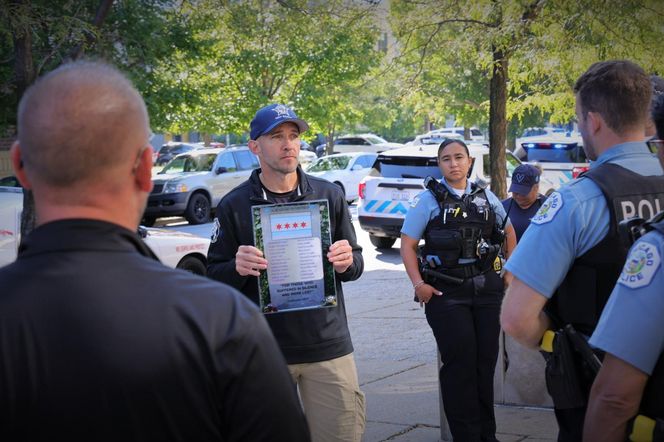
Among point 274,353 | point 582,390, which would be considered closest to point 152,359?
point 274,353

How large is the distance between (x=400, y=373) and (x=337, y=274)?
3.80 m

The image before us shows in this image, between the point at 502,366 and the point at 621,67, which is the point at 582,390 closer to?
the point at 621,67

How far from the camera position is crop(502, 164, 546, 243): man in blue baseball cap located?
7840 millimetres

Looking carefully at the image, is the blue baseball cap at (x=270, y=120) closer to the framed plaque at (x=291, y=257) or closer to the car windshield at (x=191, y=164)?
the framed plaque at (x=291, y=257)

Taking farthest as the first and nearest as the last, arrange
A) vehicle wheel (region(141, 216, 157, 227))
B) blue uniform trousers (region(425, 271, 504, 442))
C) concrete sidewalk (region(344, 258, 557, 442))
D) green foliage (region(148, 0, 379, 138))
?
green foliage (region(148, 0, 379, 138)) < vehicle wheel (region(141, 216, 157, 227)) < concrete sidewalk (region(344, 258, 557, 442)) < blue uniform trousers (region(425, 271, 504, 442))

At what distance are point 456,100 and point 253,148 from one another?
27.0 m

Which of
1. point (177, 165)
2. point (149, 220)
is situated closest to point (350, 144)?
point (177, 165)

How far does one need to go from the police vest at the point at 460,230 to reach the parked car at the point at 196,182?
57.2ft

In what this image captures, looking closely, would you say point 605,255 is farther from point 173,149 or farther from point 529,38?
point 173,149

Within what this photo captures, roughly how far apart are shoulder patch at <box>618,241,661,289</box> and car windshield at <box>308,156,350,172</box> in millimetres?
25290

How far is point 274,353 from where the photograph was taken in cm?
179

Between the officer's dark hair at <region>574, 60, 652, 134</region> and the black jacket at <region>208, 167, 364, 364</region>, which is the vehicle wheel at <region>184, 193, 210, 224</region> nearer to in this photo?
the black jacket at <region>208, 167, 364, 364</region>

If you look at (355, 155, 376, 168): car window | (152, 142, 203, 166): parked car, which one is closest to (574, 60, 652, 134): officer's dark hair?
(355, 155, 376, 168): car window

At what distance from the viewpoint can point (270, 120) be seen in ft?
14.9
